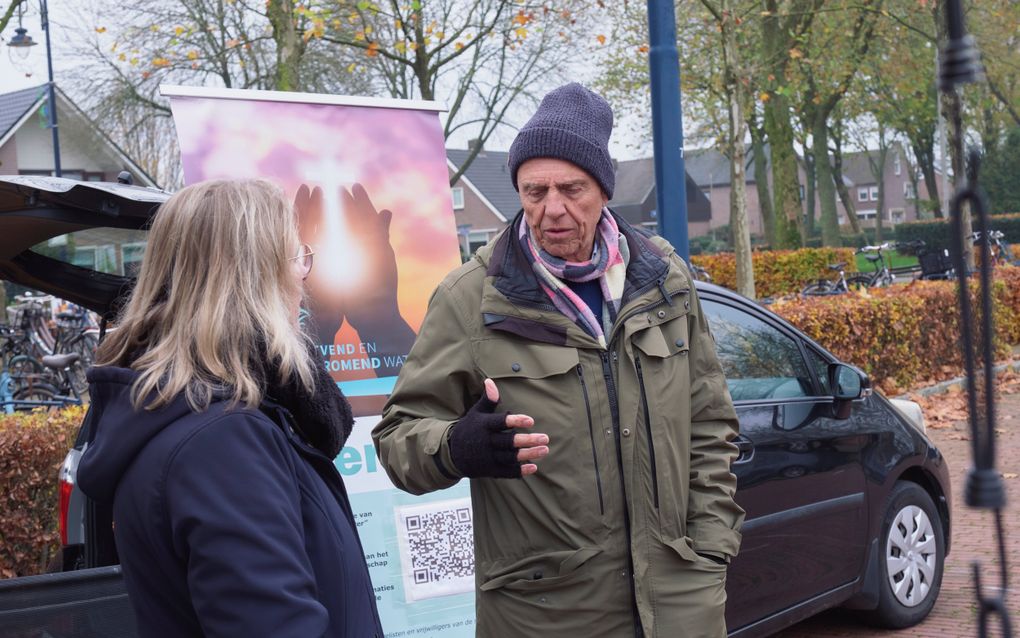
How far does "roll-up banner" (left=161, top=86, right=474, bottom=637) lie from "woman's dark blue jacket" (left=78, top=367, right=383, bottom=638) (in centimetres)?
210

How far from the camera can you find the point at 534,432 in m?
2.45

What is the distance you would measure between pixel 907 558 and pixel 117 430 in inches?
172

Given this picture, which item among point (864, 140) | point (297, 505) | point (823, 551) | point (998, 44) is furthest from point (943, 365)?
point (864, 140)

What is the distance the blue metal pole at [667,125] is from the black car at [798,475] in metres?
1.71

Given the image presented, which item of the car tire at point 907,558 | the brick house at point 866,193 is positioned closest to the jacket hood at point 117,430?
the car tire at point 907,558

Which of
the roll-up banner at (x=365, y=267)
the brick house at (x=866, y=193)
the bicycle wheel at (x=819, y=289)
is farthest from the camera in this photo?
the brick house at (x=866, y=193)

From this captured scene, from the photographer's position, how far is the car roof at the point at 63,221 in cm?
309

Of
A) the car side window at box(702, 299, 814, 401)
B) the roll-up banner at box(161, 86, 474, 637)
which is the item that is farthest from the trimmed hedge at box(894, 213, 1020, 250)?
the roll-up banner at box(161, 86, 474, 637)

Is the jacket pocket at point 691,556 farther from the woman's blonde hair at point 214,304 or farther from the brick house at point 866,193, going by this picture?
the brick house at point 866,193

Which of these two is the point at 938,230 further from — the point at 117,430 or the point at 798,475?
the point at 117,430

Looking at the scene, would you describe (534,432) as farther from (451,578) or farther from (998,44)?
(998,44)

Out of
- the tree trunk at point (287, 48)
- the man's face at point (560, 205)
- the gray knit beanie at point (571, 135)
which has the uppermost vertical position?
the tree trunk at point (287, 48)

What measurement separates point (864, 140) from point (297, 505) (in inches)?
2450

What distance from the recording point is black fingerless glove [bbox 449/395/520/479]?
2279mm
